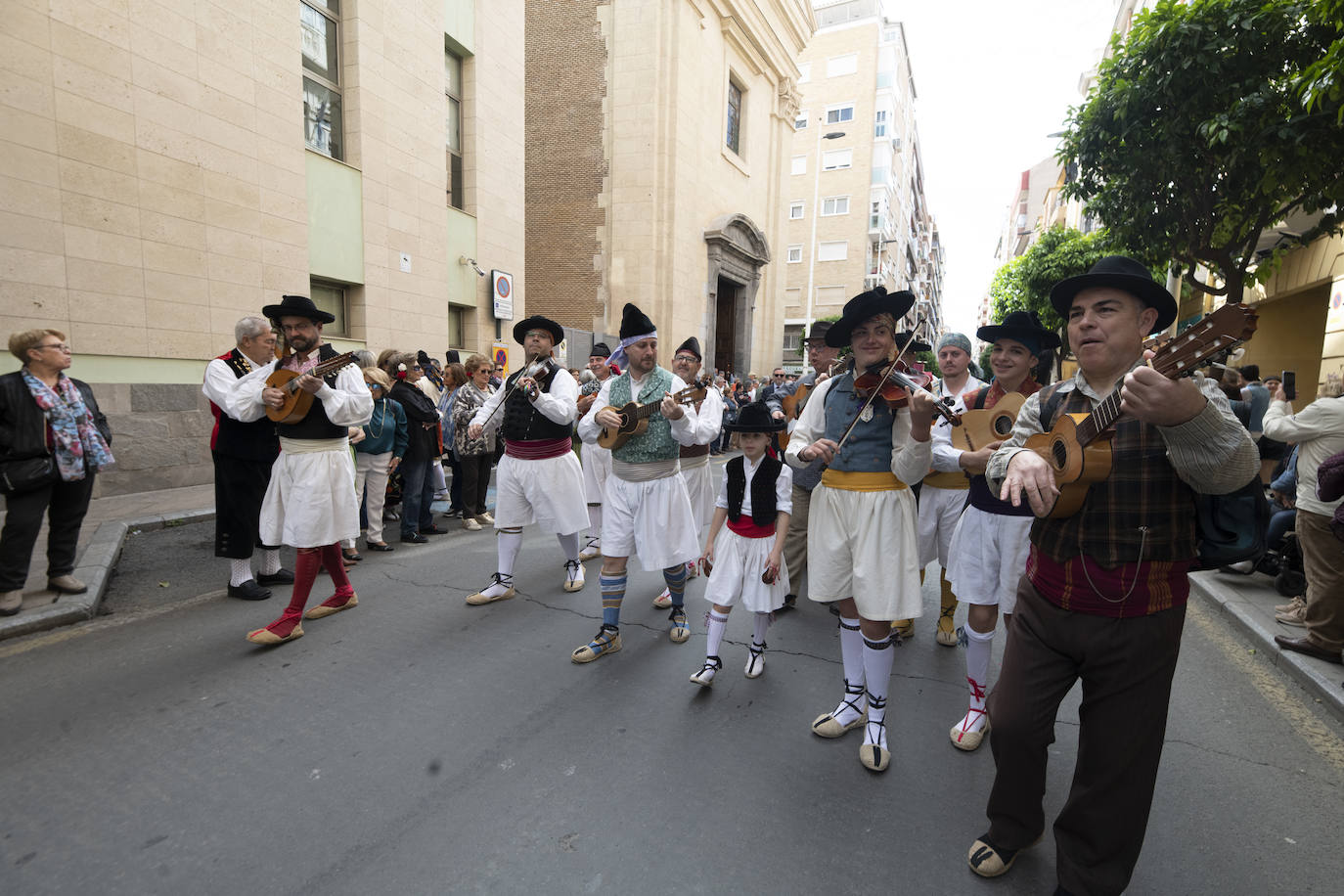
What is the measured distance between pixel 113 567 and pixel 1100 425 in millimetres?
7396

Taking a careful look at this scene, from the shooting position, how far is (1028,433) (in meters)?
2.50

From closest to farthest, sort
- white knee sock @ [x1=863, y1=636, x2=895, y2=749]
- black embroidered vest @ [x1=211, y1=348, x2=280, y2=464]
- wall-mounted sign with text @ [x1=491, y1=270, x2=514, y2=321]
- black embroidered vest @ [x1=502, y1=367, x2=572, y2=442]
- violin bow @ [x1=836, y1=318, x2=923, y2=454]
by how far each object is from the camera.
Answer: violin bow @ [x1=836, y1=318, x2=923, y2=454] < white knee sock @ [x1=863, y1=636, x2=895, y2=749] < black embroidered vest @ [x1=211, y1=348, x2=280, y2=464] < black embroidered vest @ [x1=502, y1=367, x2=572, y2=442] < wall-mounted sign with text @ [x1=491, y1=270, x2=514, y2=321]

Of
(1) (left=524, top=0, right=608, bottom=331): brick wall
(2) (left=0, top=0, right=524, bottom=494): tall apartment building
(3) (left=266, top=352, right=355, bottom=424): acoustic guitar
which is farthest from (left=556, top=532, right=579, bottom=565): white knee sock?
(1) (left=524, top=0, right=608, bottom=331): brick wall

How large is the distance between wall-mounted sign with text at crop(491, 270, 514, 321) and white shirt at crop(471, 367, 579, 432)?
9514mm

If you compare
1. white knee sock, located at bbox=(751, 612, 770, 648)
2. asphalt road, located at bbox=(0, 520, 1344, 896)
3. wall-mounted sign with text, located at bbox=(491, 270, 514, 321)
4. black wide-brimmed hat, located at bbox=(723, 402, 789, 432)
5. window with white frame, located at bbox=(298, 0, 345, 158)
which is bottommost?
asphalt road, located at bbox=(0, 520, 1344, 896)

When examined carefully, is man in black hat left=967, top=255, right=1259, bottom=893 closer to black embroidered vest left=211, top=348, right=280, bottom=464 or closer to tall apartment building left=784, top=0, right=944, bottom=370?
black embroidered vest left=211, top=348, right=280, bottom=464

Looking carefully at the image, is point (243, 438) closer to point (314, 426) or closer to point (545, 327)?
point (314, 426)

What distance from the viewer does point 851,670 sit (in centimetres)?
343

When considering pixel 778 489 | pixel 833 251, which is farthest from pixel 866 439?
pixel 833 251

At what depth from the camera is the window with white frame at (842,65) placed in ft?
152

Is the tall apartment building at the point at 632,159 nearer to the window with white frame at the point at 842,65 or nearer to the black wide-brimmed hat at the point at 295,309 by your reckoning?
the black wide-brimmed hat at the point at 295,309

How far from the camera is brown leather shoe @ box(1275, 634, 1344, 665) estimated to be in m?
4.28

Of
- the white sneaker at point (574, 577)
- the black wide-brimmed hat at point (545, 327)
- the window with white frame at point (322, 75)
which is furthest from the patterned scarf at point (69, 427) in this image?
the window with white frame at point (322, 75)

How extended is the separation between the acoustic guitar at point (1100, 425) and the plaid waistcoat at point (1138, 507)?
62mm
